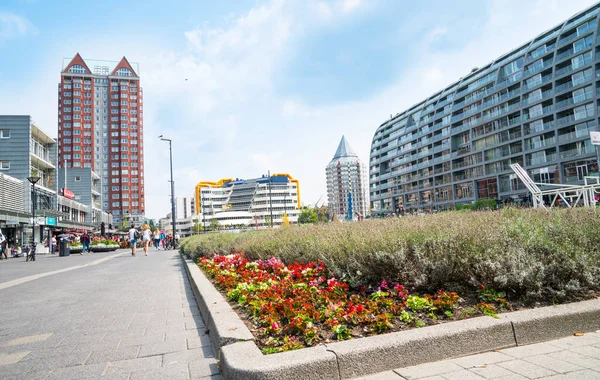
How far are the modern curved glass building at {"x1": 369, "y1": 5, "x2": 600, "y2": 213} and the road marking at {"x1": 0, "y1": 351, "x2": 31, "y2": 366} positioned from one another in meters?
58.4

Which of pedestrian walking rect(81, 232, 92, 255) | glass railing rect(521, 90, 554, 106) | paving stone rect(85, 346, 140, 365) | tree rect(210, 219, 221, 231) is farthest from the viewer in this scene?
tree rect(210, 219, 221, 231)

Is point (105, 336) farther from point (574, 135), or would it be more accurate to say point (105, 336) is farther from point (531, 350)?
point (574, 135)

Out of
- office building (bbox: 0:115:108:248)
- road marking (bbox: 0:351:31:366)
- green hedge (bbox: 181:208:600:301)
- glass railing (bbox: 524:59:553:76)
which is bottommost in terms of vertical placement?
road marking (bbox: 0:351:31:366)

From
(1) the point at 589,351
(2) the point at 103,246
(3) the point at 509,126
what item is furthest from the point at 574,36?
(1) the point at 589,351

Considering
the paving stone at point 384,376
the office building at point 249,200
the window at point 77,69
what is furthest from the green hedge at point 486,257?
the office building at point 249,200

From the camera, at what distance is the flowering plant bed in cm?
Result: 328

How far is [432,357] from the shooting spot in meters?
3.00

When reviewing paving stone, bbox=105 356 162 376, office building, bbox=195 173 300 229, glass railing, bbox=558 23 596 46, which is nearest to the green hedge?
paving stone, bbox=105 356 162 376

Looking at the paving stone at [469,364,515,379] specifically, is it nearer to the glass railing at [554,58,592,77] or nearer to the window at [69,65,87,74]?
the glass railing at [554,58,592,77]

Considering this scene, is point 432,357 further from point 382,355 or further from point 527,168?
point 527,168

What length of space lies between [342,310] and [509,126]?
6683 cm

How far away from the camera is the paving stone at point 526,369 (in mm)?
2688

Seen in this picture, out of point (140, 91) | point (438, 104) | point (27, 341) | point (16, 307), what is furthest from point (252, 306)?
point (140, 91)

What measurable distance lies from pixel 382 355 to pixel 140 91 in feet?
431
